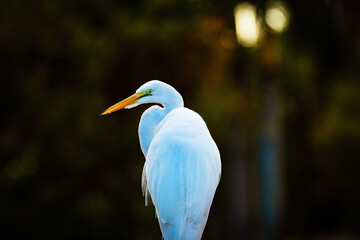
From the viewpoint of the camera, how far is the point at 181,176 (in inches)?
83.0

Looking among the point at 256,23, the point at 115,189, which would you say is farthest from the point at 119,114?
the point at 256,23

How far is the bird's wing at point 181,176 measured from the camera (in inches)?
82.0

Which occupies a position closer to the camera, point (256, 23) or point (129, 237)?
point (256, 23)

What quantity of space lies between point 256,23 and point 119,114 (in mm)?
2274

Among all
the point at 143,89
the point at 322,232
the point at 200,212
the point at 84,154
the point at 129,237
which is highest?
the point at 143,89

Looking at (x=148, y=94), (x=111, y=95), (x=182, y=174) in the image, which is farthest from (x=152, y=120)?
(x=111, y=95)

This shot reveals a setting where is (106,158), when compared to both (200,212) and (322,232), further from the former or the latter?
(200,212)

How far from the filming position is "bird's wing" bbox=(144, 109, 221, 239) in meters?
2.08

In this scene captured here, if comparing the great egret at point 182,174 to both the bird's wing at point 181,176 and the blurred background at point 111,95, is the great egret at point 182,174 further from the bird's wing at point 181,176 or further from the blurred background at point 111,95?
the blurred background at point 111,95

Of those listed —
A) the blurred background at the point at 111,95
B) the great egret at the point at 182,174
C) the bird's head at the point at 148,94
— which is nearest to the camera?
the great egret at the point at 182,174

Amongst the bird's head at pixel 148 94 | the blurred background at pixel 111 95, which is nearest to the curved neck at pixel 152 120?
the bird's head at pixel 148 94

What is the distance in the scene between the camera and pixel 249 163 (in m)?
6.51

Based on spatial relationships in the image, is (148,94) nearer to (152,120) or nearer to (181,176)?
(152,120)

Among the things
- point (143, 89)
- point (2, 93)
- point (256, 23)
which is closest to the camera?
point (143, 89)
